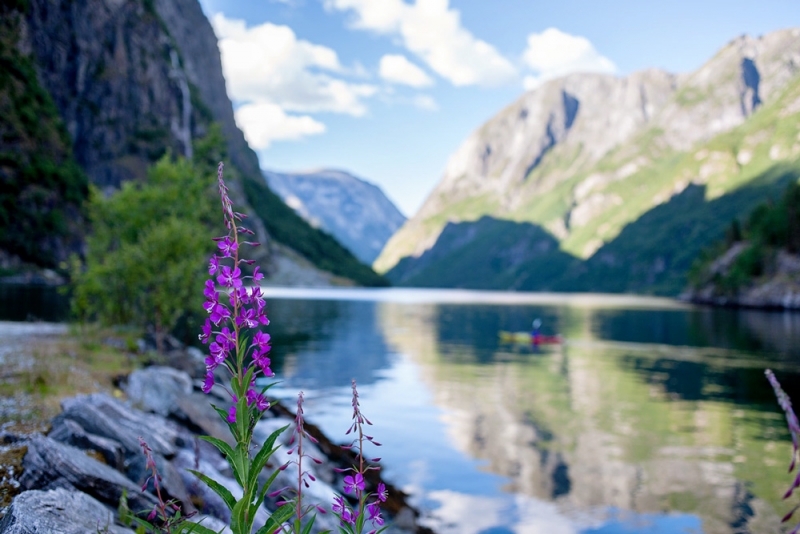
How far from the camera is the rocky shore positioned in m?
7.52

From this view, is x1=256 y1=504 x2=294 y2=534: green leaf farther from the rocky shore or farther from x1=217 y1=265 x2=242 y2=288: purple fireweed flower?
x1=217 y1=265 x2=242 y2=288: purple fireweed flower

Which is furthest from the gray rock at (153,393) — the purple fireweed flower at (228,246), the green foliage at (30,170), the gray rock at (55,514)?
the green foliage at (30,170)

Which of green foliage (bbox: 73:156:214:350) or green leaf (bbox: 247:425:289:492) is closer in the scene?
green leaf (bbox: 247:425:289:492)

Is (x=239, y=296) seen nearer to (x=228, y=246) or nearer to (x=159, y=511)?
(x=228, y=246)

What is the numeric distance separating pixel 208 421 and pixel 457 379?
32.7 meters

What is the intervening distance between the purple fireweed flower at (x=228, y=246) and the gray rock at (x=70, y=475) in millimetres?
5880

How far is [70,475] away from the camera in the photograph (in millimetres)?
9195

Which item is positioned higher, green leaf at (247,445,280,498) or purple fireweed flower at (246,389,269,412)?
purple fireweed flower at (246,389,269,412)

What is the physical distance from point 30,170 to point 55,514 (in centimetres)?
17047

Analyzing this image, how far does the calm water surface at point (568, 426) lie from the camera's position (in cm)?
2262

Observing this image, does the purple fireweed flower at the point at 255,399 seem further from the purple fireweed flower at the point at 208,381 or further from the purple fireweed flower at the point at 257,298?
the purple fireweed flower at the point at 257,298

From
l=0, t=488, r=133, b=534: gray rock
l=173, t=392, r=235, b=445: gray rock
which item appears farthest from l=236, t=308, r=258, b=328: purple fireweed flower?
l=173, t=392, r=235, b=445: gray rock

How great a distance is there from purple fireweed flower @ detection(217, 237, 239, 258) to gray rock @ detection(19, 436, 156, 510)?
19.3ft

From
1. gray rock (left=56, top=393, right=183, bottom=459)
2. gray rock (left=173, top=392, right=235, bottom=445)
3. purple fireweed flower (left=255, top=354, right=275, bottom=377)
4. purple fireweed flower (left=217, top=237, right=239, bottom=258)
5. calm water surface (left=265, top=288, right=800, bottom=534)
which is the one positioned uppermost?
purple fireweed flower (left=217, top=237, right=239, bottom=258)
